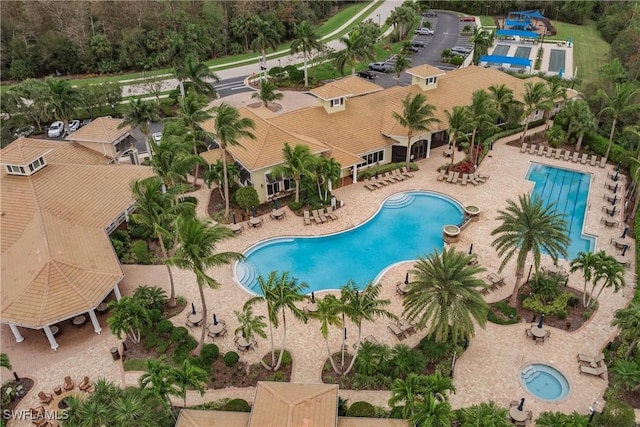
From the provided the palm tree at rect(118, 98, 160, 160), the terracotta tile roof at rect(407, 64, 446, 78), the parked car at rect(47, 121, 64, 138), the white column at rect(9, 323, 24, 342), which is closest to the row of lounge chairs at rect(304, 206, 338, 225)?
the palm tree at rect(118, 98, 160, 160)

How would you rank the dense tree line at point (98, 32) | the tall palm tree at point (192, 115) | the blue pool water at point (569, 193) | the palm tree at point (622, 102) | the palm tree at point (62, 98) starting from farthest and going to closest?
the dense tree line at point (98, 32)
the palm tree at point (62, 98)
the palm tree at point (622, 102)
the tall palm tree at point (192, 115)
the blue pool water at point (569, 193)

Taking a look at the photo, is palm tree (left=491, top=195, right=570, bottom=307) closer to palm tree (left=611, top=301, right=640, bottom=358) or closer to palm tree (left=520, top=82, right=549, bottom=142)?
palm tree (left=611, top=301, right=640, bottom=358)

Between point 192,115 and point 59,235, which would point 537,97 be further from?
point 59,235

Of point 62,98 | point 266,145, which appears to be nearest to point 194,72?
point 62,98

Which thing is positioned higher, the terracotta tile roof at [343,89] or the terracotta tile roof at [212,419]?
the terracotta tile roof at [343,89]

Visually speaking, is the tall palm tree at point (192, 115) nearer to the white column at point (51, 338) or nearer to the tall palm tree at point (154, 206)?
the tall palm tree at point (154, 206)

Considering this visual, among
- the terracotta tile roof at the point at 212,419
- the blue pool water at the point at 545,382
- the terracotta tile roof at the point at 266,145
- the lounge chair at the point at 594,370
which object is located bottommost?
the blue pool water at the point at 545,382

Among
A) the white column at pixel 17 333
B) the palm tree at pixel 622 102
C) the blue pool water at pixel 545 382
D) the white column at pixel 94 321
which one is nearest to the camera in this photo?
the blue pool water at pixel 545 382


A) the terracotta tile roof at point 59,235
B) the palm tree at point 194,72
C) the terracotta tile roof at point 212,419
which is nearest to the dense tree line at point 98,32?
the palm tree at point 194,72
